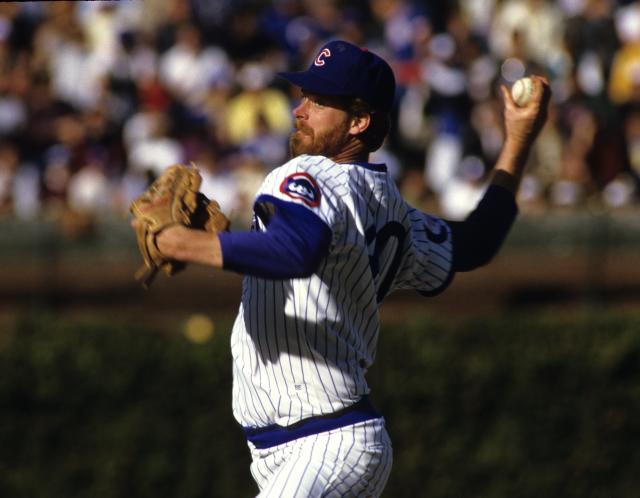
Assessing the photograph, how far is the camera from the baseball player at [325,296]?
3.48 meters

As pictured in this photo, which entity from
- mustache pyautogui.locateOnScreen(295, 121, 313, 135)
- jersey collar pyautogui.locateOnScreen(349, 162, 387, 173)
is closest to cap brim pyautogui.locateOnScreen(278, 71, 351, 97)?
mustache pyautogui.locateOnScreen(295, 121, 313, 135)

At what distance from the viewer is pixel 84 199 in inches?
436

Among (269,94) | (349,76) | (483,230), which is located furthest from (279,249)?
(269,94)

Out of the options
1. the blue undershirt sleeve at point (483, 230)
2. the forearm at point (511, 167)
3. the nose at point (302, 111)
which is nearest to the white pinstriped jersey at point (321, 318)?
the nose at point (302, 111)

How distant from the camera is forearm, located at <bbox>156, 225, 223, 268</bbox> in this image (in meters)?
3.29

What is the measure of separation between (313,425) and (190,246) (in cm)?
74

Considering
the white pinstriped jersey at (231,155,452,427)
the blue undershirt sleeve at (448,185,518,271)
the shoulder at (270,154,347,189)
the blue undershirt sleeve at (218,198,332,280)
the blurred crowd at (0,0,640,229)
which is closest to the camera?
the blue undershirt sleeve at (218,198,332,280)

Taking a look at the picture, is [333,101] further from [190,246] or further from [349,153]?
[190,246]

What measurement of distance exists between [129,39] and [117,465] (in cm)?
583

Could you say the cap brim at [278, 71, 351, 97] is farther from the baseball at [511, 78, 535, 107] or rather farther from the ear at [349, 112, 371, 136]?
the baseball at [511, 78, 535, 107]

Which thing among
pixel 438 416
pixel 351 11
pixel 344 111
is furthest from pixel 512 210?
pixel 351 11

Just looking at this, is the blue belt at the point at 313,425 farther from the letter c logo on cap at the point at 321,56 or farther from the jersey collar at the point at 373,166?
the letter c logo on cap at the point at 321,56

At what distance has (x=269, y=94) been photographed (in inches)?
445

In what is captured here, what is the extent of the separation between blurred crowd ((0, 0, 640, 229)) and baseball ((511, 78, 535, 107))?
5.27 metres
